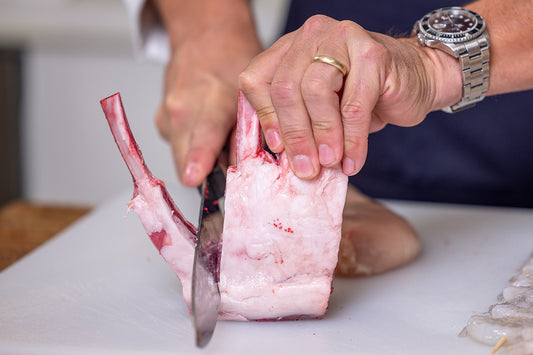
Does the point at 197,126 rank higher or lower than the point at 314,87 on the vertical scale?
lower

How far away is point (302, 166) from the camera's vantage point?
2.79ft

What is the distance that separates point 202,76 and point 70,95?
1.79m

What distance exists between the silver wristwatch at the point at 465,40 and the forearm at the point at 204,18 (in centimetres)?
53

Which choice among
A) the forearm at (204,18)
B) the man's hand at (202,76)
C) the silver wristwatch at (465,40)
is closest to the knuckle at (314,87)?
the silver wristwatch at (465,40)

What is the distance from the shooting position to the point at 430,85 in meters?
0.92

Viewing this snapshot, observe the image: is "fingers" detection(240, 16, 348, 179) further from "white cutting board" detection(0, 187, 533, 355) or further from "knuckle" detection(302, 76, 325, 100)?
"white cutting board" detection(0, 187, 533, 355)

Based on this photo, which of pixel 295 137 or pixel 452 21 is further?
pixel 452 21

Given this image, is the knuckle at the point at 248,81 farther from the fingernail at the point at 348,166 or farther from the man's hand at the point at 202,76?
the man's hand at the point at 202,76

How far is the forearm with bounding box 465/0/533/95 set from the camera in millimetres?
955

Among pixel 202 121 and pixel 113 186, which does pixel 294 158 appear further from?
pixel 113 186

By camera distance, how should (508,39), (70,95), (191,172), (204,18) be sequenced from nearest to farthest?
(508,39) → (191,172) → (204,18) → (70,95)

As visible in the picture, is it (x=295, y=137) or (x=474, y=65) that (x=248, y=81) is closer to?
(x=295, y=137)

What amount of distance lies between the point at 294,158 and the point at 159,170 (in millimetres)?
2026

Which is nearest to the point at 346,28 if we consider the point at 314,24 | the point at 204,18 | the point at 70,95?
the point at 314,24
